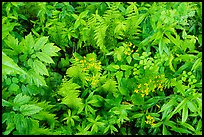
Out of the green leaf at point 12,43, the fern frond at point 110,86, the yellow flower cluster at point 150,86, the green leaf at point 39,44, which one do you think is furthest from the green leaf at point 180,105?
the green leaf at point 12,43

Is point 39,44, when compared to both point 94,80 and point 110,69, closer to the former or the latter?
point 94,80

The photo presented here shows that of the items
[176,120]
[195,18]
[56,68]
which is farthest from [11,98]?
[195,18]

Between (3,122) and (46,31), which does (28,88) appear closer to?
(3,122)

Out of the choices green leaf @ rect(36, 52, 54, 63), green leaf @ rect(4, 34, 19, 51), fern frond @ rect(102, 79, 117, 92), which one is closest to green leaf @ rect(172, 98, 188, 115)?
fern frond @ rect(102, 79, 117, 92)

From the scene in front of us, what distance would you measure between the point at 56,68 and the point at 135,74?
74cm

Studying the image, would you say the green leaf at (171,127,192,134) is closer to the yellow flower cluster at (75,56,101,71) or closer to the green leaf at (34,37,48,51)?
the yellow flower cluster at (75,56,101,71)

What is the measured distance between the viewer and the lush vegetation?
2.29m

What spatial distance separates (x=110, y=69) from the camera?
2.60m

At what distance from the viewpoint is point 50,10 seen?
8.99 feet

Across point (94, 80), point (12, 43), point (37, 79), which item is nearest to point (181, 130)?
point (94, 80)

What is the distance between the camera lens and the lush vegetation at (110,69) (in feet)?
7.52

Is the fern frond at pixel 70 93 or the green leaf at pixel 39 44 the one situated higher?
the green leaf at pixel 39 44

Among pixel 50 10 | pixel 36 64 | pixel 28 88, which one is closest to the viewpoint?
pixel 36 64

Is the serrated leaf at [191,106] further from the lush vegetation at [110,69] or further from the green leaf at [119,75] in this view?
the green leaf at [119,75]
